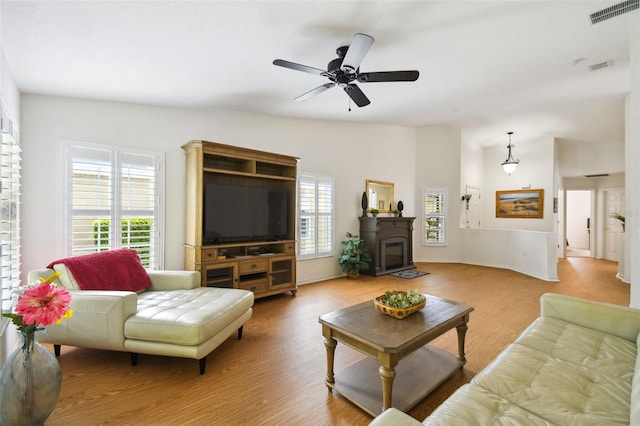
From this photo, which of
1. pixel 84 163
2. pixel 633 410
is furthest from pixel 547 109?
pixel 84 163

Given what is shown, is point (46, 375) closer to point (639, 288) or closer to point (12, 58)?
point (12, 58)

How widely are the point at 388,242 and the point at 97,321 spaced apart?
4.94 meters

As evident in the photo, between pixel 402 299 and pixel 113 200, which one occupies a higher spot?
pixel 113 200

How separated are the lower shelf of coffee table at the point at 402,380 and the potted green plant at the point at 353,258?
2.97 m

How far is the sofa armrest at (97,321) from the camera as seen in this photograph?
228 centimetres

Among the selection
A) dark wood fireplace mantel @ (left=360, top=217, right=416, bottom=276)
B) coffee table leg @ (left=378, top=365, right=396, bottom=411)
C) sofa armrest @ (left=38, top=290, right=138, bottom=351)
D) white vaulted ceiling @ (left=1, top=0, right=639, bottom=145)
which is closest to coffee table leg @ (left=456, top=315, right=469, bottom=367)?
coffee table leg @ (left=378, top=365, right=396, bottom=411)

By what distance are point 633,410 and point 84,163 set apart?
4612 millimetres

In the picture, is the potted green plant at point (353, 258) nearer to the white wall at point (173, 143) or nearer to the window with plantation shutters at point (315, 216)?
the white wall at point (173, 143)

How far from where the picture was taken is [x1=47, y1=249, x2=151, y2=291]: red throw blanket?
2.58m

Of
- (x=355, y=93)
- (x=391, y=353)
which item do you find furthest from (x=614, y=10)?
(x=391, y=353)

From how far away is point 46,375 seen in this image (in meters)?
1.69

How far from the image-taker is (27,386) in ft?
5.33

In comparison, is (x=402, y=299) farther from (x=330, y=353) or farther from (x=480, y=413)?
(x=480, y=413)

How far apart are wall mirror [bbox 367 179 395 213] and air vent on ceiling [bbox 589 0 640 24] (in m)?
4.00
